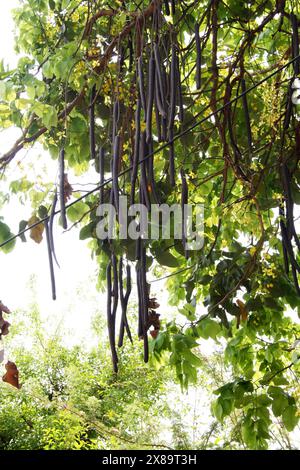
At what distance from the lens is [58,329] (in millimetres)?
6992

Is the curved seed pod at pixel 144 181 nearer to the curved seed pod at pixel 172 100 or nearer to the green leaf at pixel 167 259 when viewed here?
the curved seed pod at pixel 172 100

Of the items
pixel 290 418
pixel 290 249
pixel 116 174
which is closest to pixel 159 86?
pixel 116 174

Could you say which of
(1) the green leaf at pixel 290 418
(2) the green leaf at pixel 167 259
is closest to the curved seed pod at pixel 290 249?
(2) the green leaf at pixel 167 259

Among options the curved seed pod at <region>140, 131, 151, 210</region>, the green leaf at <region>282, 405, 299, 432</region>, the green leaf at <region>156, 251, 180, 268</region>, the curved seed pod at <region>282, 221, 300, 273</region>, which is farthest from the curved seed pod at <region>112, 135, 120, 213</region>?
the green leaf at <region>282, 405, 299, 432</region>

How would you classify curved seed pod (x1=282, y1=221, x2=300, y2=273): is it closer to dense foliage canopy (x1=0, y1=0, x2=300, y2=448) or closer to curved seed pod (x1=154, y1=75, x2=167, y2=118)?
dense foliage canopy (x1=0, y1=0, x2=300, y2=448)

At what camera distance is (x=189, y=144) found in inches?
67.3

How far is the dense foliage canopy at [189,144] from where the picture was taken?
4.25 feet

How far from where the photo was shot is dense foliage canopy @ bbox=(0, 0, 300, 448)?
50.9 inches

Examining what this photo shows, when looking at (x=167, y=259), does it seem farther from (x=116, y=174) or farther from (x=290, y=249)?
(x=116, y=174)

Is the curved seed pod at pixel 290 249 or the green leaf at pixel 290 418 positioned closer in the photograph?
the curved seed pod at pixel 290 249
